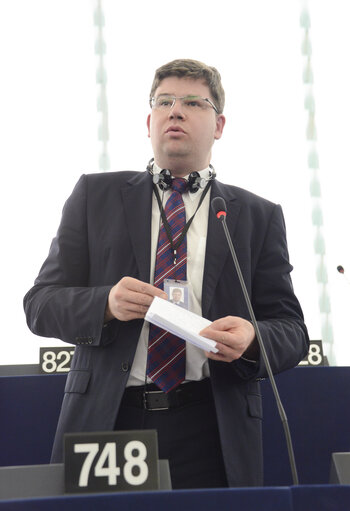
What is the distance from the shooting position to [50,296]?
6.22ft

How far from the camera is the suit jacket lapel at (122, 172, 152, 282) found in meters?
1.94

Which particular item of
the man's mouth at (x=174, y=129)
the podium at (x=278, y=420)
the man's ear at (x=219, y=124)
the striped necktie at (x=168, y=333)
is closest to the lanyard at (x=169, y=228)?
the striped necktie at (x=168, y=333)

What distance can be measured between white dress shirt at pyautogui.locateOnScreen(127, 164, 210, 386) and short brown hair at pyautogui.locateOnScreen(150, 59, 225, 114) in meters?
0.27

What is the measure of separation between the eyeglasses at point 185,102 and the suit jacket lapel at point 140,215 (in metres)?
0.22

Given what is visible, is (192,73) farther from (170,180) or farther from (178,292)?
(178,292)

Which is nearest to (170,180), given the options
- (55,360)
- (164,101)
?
(164,101)

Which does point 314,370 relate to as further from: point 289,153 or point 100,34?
point 100,34

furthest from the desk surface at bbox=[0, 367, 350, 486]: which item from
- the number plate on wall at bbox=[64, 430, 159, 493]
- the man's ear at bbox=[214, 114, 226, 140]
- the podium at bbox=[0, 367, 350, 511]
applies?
the number plate on wall at bbox=[64, 430, 159, 493]

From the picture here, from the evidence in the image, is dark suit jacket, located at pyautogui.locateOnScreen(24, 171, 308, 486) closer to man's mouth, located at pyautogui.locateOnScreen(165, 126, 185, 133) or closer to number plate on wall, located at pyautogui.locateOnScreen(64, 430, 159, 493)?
man's mouth, located at pyautogui.locateOnScreen(165, 126, 185, 133)

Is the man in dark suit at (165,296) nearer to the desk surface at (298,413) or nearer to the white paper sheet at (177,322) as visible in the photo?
the white paper sheet at (177,322)

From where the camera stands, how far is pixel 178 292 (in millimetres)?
1865

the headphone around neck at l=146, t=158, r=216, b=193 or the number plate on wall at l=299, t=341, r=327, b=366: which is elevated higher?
the headphone around neck at l=146, t=158, r=216, b=193

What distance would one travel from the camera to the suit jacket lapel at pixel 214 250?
193 cm

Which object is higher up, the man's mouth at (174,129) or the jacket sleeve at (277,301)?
the man's mouth at (174,129)
